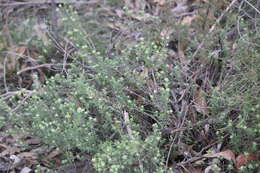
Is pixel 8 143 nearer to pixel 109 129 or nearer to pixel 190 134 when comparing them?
pixel 109 129

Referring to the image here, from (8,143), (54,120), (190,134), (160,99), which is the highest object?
(160,99)

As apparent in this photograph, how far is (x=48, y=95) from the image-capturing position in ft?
8.31

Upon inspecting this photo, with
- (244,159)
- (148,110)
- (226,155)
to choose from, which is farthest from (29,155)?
(244,159)

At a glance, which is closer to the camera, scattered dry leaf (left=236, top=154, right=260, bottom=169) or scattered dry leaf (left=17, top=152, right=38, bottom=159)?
scattered dry leaf (left=236, top=154, right=260, bottom=169)

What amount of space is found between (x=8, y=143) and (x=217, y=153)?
161 centimetres

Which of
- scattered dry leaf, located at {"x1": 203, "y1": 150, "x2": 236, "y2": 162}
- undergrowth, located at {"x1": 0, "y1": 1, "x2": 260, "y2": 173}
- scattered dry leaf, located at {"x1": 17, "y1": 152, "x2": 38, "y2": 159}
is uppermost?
undergrowth, located at {"x1": 0, "y1": 1, "x2": 260, "y2": 173}

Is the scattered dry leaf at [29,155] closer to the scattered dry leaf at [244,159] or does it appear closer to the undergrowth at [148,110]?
the undergrowth at [148,110]

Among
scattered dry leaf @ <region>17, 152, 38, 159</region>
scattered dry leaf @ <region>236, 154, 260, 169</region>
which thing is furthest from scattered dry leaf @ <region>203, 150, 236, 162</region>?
scattered dry leaf @ <region>17, 152, 38, 159</region>

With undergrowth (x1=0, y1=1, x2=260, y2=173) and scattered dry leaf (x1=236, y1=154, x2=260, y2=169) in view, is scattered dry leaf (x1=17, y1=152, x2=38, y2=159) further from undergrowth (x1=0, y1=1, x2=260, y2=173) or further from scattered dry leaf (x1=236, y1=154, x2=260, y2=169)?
scattered dry leaf (x1=236, y1=154, x2=260, y2=169)

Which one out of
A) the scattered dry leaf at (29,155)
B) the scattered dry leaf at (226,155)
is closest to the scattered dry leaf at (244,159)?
the scattered dry leaf at (226,155)

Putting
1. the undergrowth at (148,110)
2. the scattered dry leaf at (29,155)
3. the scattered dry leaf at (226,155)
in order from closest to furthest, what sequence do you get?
the undergrowth at (148,110) → the scattered dry leaf at (226,155) → the scattered dry leaf at (29,155)

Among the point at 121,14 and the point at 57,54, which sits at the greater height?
the point at 121,14

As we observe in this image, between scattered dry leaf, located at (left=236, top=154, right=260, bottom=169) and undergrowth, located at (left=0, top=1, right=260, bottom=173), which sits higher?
undergrowth, located at (left=0, top=1, right=260, bottom=173)

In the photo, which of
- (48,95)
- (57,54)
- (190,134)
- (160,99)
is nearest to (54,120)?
(48,95)
